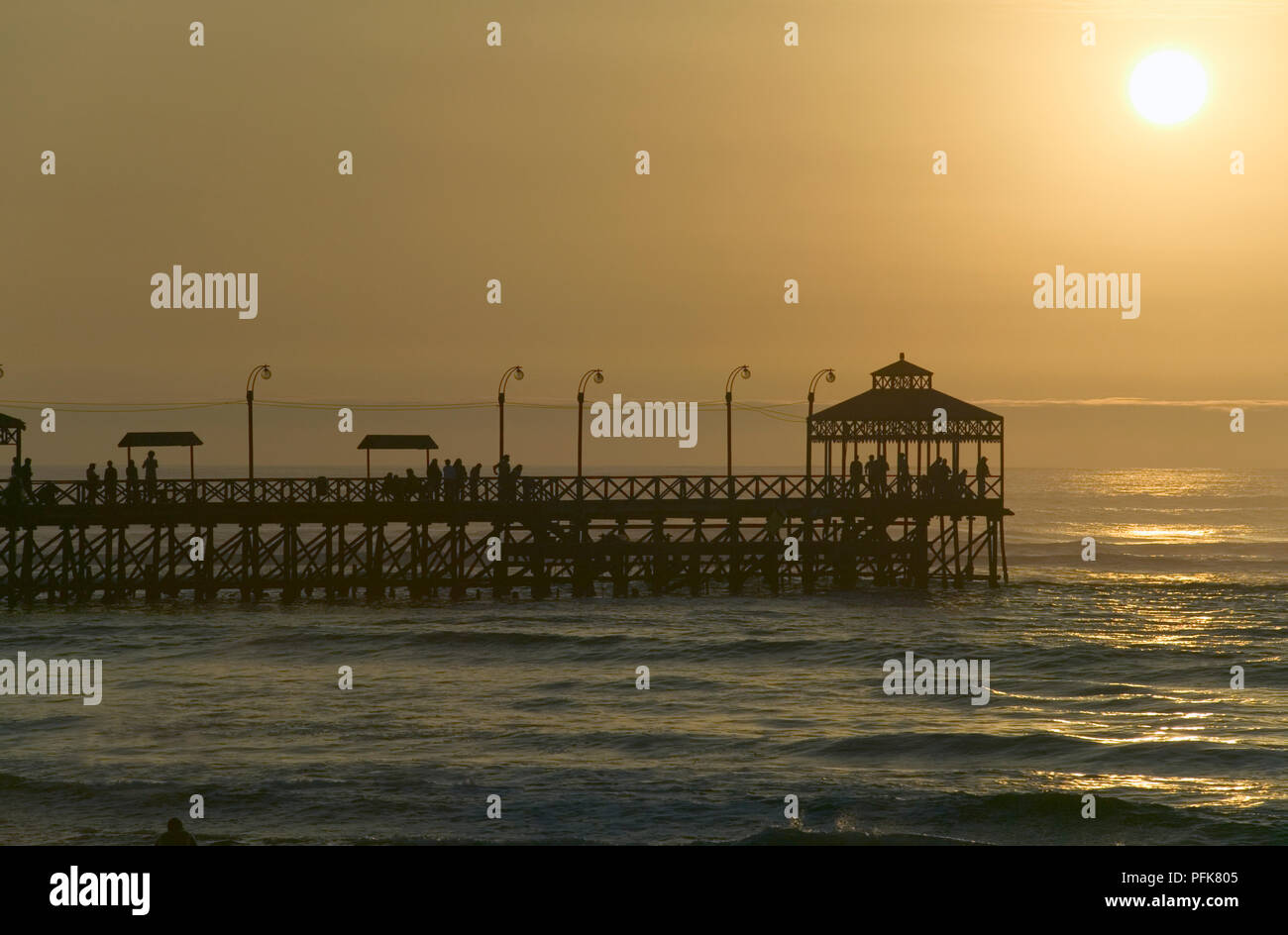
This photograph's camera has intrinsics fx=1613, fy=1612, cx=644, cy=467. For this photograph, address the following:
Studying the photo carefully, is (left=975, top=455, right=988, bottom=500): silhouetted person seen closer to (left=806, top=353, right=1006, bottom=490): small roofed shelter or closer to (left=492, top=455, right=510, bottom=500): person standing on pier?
(left=806, top=353, right=1006, bottom=490): small roofed shelter

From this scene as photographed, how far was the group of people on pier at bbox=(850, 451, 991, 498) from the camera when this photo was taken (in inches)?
2031

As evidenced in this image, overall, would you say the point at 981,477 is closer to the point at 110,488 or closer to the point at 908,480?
the point at 908,480

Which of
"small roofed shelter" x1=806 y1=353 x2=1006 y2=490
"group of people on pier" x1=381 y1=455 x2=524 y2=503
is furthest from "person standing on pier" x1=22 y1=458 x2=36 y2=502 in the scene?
"small roofed shelter" x1=806 y1=353 x2=1006 y2=490

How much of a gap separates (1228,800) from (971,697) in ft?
32.8

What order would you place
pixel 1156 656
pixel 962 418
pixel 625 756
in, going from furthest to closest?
pixel 962 418, pixel 1156 656, pixel 625 756

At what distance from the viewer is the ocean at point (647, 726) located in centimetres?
2200

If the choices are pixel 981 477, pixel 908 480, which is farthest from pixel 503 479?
pixel 981 477

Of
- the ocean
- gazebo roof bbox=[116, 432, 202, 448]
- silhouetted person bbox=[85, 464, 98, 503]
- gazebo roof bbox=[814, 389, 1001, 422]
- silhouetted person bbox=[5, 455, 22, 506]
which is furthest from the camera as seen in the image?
gazebo roof bbox=[814, 389, 1001, 422]

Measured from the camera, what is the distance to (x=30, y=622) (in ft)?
143

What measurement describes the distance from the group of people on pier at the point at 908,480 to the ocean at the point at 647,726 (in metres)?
3.43

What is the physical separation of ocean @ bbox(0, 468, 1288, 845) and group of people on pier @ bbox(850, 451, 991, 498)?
343 cm

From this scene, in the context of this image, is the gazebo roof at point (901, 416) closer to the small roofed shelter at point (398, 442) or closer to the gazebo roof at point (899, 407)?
the gazebo roof at point (899, 407)
